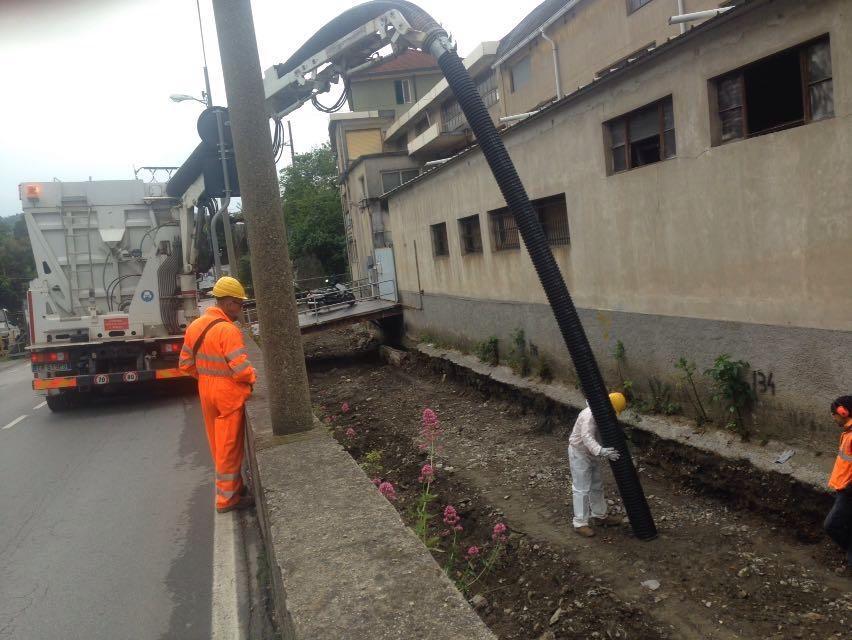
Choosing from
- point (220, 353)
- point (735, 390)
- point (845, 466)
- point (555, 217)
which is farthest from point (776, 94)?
point (220, 353)

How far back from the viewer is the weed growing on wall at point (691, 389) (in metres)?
7.36

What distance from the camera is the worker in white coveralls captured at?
5.81m

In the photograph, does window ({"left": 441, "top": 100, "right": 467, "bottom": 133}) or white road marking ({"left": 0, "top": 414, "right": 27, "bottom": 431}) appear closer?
white road marking ({"left": 0, "top": 414, "right": 27, "bottom": 431})

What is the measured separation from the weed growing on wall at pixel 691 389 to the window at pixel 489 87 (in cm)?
1536

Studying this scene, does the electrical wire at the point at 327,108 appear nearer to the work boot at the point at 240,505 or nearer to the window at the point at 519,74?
the work boot at the point at 240,505

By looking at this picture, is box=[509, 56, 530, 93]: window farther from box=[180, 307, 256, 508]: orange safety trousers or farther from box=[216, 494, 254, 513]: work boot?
box=[216, 494, 254, 513]: work boot

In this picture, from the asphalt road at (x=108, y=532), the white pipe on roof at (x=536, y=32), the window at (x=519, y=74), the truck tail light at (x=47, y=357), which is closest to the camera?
the asphalt road at (x=108, y=532)

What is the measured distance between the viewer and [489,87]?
22.3 metres

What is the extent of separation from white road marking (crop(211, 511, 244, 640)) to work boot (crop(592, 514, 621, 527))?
10.2 feet

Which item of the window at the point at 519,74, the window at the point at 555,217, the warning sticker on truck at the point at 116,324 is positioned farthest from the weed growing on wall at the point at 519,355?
the window at the point at 519,74

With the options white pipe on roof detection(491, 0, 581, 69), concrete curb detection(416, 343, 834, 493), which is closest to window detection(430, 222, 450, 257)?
white pipe on roof detection(491, 0, 581, 69)

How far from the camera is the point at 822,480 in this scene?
5.52 m

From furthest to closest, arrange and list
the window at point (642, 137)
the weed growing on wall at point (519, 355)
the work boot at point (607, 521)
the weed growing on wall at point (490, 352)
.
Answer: the weed growing on wall at point (490, 352) → the weed growing on wall at point (519, 355) → the window at point (642, 137) → the work boot at point (607, 521)

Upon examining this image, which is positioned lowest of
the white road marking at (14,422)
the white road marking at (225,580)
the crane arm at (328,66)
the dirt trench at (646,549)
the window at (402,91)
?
the dirt trench at (646,549)
